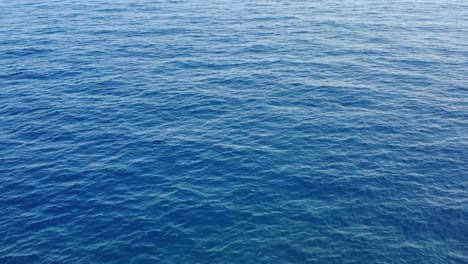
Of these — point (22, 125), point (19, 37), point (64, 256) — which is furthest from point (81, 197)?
point (19, 37)

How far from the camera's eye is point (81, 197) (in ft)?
198

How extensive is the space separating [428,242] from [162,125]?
46.4m

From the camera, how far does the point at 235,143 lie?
7119 cm

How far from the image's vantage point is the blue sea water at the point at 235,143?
53281 millimetres

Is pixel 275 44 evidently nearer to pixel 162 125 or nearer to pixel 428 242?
pixel 162 125

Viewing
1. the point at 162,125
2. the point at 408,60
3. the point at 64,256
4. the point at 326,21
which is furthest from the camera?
the point at 326,21

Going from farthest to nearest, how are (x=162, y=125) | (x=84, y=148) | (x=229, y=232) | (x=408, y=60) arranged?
(x=408, y=60) < (x=162, y=125) < (x=84, y=148) < (x=229, y=232)

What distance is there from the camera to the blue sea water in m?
53.3

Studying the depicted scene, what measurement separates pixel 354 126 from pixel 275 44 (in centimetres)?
4142

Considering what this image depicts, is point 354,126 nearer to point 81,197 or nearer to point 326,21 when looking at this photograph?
point 81,197

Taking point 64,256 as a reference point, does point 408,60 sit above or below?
above

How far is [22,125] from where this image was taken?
77.0 meters

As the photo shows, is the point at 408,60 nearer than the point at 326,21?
Yes

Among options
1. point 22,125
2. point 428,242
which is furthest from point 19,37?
point 428,242
